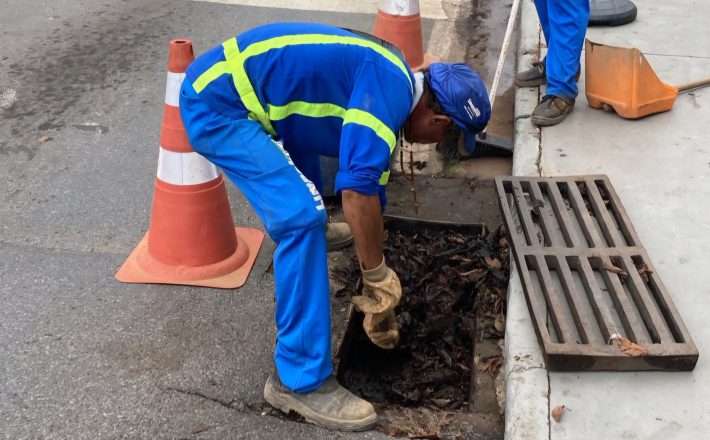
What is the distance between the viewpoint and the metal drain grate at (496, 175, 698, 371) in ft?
Result: 8.07

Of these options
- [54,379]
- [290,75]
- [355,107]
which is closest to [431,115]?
[355,107]

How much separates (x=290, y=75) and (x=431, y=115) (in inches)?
21.8

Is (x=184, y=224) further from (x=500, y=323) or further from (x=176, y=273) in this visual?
(x=500, y=323)

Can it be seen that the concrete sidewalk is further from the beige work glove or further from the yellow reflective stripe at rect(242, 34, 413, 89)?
the yellow reflective stripe at rect(242, 34, 413, 89)

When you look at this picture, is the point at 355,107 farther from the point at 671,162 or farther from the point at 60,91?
the point at 60,91

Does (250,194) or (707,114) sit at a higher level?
(250,194)

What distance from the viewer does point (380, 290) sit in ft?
8.71

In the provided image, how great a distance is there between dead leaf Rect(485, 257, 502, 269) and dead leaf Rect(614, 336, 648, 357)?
2.93 feet

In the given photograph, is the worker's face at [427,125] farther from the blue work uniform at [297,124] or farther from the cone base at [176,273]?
the cone base at [176,273]

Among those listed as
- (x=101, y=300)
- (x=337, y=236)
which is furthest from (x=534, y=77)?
(x=101, y=300)

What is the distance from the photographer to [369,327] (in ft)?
9.32

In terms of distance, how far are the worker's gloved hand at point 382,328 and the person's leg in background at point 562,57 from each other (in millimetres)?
1847

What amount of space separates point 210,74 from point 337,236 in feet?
4.15

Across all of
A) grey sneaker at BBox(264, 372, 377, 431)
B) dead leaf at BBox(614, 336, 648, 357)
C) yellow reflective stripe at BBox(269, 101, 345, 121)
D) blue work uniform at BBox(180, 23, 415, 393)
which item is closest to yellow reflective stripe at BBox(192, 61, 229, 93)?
blue work uniform at BBox(180, 23, 415, 393)
